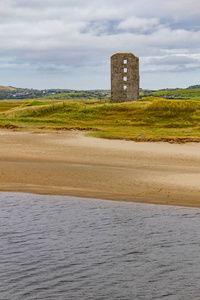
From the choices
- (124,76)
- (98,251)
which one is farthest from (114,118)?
(98,251)

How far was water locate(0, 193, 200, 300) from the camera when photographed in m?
8.89

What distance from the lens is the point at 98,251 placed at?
11047mm

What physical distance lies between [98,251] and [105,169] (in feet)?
37.8

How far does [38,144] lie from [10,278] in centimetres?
2297

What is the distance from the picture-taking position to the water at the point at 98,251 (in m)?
8.89

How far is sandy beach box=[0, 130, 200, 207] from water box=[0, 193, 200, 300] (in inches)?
82.2

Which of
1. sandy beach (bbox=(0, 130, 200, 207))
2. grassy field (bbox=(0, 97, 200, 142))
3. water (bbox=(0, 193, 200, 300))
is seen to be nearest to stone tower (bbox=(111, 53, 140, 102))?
grassy field (bbox=(0, 97, 200, 142))

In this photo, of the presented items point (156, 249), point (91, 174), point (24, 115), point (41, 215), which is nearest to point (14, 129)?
point (24, 115)

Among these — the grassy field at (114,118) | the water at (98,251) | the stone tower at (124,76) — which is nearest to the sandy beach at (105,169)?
the water at (98,251)

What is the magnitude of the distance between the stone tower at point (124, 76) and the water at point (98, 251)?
156ft

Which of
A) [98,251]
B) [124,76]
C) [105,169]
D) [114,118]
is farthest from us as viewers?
[124,76]

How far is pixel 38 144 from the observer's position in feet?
105

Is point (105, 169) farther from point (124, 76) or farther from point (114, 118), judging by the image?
point (124, 76)

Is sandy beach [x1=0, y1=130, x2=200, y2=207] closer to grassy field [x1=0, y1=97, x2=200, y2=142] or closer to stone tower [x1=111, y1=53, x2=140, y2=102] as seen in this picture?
grassy field [x1=0, y1=97, x2=200, y2=142]
